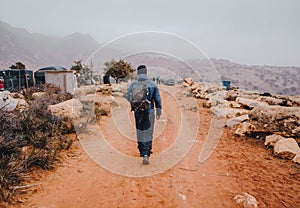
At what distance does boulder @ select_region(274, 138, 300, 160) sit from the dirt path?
0.71 feet

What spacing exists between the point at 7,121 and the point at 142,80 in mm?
2969

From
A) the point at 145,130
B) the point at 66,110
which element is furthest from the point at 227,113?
the point at 66,110

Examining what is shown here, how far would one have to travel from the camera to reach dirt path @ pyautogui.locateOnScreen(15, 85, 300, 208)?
2723 mm

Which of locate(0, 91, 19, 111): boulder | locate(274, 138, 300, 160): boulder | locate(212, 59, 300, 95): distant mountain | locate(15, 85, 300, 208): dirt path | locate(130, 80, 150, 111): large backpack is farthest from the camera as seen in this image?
locate(212, 59, 300, 95): distant mountain

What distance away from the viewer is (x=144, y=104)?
12.5ft

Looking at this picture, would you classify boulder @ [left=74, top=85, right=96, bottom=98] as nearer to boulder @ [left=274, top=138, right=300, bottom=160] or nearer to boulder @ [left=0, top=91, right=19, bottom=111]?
boulder @ [left=0, top=91, right=19, bottom=111]

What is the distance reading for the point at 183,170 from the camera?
3.70 meters

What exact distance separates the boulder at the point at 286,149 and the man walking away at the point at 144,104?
8.80 ft

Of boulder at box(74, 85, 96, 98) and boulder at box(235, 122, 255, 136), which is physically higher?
boulder at box(74, 85, 96, 98)

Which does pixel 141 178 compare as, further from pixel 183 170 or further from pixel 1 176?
pixel 1 176

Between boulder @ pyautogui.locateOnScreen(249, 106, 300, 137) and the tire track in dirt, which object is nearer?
the tire track in dirt

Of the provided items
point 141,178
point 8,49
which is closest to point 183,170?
point 141,178

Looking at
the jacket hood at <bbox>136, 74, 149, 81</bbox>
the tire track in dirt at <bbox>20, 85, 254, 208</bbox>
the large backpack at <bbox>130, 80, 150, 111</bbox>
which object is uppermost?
the jacket hood at <bbox>136, 74, 149, 81</bbox>

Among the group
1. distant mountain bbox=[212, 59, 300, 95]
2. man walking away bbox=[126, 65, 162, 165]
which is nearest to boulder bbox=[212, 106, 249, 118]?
man walking away bbox=[126, 65, 162, 165]
